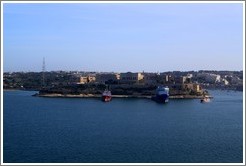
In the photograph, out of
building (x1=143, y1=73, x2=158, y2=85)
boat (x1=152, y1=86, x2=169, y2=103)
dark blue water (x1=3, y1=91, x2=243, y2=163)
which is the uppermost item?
building (x1=143, y1=73, x2=158, y2=85)

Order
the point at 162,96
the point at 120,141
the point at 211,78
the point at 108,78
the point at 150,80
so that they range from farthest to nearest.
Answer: the point at 211,78 → the point at 108,78 → the point at 150,80 → the point at 162,96 → the point at 120,141

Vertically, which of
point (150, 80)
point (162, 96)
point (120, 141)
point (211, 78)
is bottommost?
point (120, 141)

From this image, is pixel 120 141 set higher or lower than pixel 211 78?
lower

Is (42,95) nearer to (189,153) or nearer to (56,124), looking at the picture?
(56,124)

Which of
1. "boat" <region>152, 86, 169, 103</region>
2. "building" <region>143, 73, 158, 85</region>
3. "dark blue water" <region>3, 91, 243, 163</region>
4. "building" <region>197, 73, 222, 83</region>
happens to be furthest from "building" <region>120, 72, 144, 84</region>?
"dark blue water" <region>3, 91, 243, 163</region>

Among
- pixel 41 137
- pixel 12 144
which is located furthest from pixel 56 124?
pixel 12 144

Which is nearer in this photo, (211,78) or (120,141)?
(120,141)

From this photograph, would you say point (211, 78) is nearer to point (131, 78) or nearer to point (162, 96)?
point (131, 78)

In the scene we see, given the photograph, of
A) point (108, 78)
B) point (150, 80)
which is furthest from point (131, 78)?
point (108, 78)

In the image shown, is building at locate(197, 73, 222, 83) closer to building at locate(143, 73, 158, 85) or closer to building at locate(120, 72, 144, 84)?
building at locate(143, 73, 158, 85)
